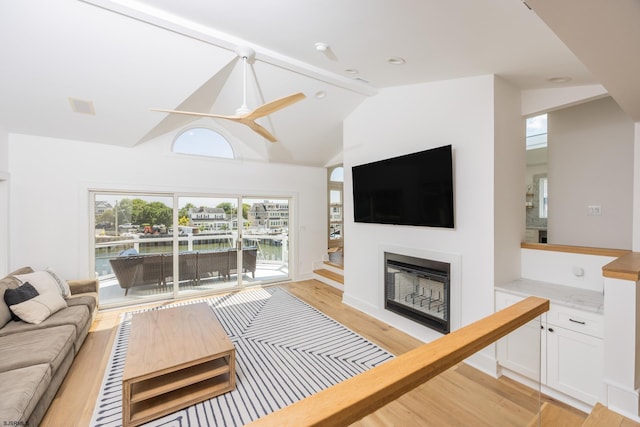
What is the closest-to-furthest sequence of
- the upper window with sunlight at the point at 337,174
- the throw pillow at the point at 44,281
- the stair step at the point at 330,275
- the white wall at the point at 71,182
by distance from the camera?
the throw pillow at the point at 44,281 < the white wall at the point at 71,182 < the stair step at the point at 330,275 < the upper window with sunlight at the point at 337,174

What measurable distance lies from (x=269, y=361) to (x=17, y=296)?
8.98 feet

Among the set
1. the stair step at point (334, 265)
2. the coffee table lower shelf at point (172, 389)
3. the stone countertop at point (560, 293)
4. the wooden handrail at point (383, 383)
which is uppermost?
the wooden handrail at point (383, 383)

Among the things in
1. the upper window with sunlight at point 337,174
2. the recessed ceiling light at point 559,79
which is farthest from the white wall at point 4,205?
the recessed ceiling light at point 559,79

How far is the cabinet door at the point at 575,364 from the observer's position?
214 centimetres

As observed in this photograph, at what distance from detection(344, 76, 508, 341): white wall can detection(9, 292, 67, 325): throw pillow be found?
3860 millimetres

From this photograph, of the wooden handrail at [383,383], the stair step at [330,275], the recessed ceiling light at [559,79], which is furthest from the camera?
the stair step at [330,275]

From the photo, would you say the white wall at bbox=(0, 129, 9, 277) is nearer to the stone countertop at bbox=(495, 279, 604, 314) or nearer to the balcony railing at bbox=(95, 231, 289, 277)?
the balcony railing at bbox=(95, 231, 289, 277)

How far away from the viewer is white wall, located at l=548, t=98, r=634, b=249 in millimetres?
3180

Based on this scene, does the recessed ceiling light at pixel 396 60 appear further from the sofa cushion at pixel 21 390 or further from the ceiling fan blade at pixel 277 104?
the sofa cushion at pixel 21 390

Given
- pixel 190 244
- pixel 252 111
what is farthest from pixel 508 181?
pixel 190 244

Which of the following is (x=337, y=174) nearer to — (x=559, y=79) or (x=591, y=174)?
(x=591, y=174)

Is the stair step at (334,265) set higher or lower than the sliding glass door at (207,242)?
lower

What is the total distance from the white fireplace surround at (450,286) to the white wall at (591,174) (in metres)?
1.75

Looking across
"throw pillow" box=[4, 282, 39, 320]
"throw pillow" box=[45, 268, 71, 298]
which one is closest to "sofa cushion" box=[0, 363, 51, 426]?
"throw pillow" box=[4, 282, 39, 320]
